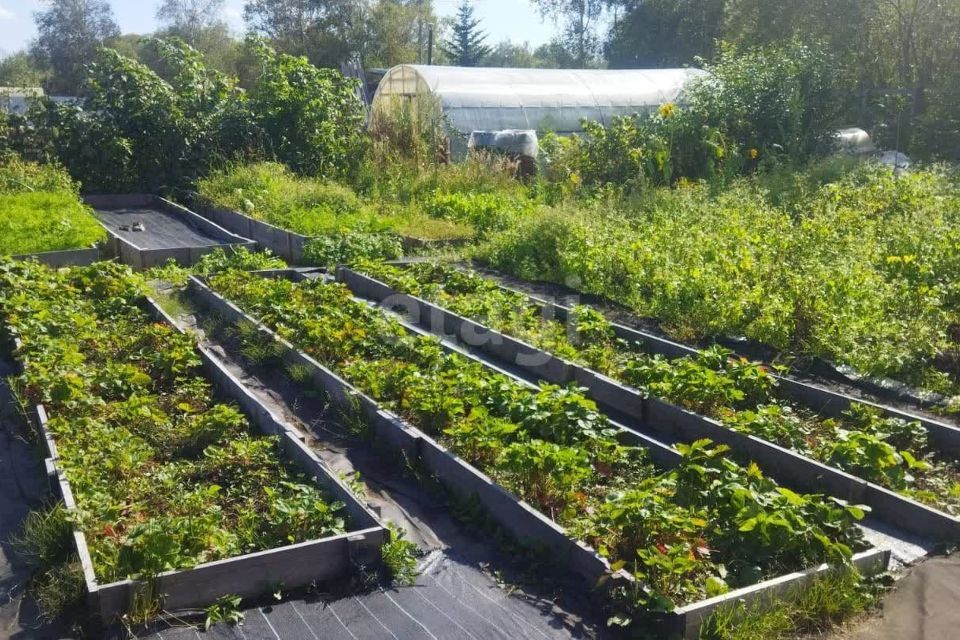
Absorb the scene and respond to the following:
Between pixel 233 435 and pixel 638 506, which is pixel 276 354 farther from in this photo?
pixel 638 506

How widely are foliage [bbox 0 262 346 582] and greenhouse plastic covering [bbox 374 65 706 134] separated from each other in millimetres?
12223

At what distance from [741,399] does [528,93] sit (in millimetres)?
15645

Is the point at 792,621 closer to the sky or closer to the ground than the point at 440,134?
closer to the ground

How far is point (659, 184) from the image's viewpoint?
47.4 feet

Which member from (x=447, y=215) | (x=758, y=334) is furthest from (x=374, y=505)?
(x=447, y=215)

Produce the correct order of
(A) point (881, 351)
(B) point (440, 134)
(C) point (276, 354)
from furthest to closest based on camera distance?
1. (B) point (440, 134)
2. (C) point (276, 354)
3. (A) point (881, 351)

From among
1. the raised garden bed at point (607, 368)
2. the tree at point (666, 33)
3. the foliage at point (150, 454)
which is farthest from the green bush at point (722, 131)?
the tree at point (666, 33)

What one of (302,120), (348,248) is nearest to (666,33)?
(302,120)

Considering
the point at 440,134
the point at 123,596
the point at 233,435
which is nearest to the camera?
the point at 123,596

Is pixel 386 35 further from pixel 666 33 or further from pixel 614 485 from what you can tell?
pixel 614 485

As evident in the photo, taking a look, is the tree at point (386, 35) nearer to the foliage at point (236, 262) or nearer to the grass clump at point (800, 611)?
the foliage at point (236, 262)

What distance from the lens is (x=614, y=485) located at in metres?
4.77

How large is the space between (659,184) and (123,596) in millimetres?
→ 12208

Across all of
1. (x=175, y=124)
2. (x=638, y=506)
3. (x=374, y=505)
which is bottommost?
(x=374, y=505)
